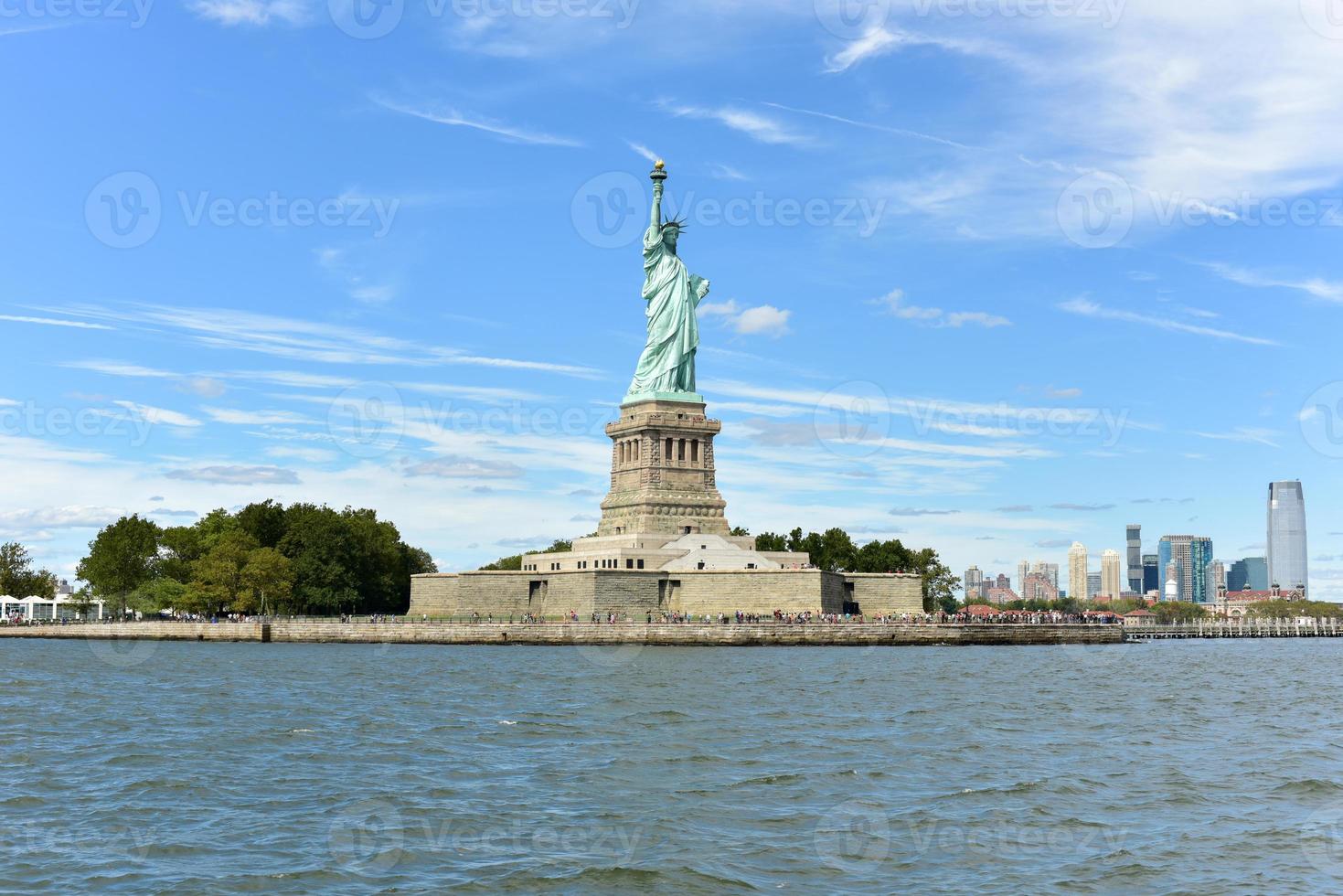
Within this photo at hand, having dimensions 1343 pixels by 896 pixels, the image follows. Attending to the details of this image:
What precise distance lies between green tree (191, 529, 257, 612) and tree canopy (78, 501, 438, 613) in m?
0.07

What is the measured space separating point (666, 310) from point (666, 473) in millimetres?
14005

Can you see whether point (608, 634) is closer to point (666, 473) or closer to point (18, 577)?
point (666, 473)

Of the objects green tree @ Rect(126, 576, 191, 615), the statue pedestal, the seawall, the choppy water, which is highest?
the statue pedestal

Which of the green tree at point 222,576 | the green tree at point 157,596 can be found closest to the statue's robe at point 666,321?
the green tree at point 222,576

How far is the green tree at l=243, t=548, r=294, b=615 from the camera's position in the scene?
4370 inches

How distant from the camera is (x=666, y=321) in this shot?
375 ft

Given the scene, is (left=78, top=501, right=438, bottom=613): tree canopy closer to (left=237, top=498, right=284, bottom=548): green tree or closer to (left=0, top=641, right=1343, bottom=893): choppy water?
(left=237, top=498, right=284, bottom=548): green tree

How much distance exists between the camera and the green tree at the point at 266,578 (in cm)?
11100

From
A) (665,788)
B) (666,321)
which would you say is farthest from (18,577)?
(665,788)

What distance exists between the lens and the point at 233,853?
2234 centimetres

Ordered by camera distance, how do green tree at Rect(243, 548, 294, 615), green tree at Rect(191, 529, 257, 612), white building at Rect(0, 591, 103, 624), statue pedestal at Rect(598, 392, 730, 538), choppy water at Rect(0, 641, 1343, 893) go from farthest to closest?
1. white building at Rect(0, 591, 103, 624)
2. green tree at Rect(191, 529, 257, 612)
3. green tree at Rect(243, 548, 294, 615)
4. statue pedestal at Rect(598, 392, 730, 538)
5. choppy water at Rect(0, 641, 1343, 893)

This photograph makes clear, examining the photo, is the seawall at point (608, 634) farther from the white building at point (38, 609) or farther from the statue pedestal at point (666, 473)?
the white building at point (38, 609)

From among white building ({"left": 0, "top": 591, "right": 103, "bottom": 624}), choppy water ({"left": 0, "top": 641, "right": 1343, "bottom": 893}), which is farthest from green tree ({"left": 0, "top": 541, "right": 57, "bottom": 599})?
choppy water ({"left": 0, "top": 641, "right": 1343, "bottom": 893})

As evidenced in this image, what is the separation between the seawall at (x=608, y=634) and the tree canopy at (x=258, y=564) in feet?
19.8
